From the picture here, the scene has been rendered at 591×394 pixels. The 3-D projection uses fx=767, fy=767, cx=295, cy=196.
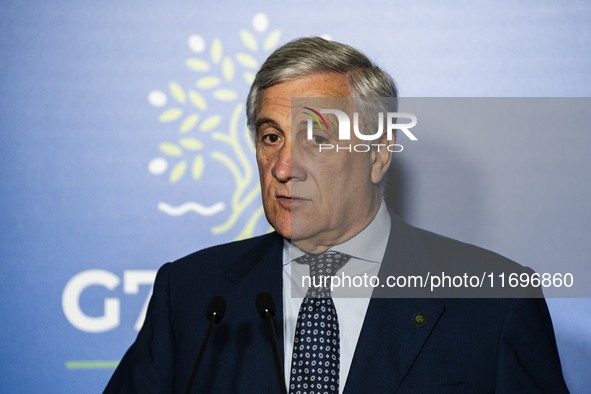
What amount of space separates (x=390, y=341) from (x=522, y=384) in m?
0.28

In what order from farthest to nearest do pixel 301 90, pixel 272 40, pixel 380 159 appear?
pixel 272 40 < pixel 380 159 < pixel 301 90

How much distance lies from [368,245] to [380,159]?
225 mm

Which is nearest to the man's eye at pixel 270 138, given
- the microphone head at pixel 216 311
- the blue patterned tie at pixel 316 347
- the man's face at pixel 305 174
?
the man's face at pixel 305 174

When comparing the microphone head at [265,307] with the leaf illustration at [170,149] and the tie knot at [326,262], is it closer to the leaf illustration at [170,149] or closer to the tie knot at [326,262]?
the tie knot at [326,262]

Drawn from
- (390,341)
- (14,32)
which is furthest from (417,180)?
(14,32)

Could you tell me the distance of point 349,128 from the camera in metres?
1.81

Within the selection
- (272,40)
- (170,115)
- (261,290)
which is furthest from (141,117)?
(261,290)

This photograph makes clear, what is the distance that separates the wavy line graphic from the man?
38cm

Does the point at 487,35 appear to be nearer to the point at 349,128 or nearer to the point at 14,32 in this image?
the point at 349,128

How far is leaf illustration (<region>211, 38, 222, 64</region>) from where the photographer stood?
91.4 inches

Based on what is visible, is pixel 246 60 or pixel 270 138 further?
pixel 246 60

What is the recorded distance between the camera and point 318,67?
1765 mm

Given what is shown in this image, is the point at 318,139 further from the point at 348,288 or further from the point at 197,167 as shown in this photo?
the point at 197,167

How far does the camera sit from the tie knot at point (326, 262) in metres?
1.78
